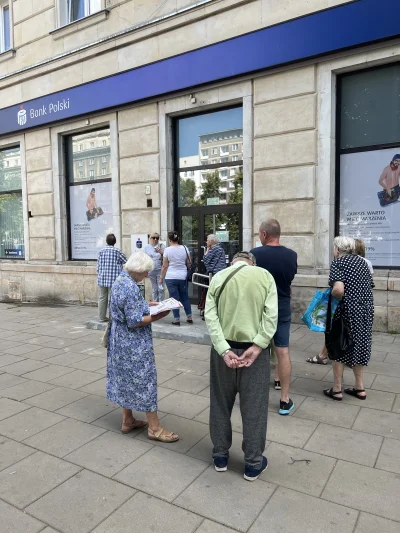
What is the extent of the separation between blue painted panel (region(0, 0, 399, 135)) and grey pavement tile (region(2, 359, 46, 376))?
575cm

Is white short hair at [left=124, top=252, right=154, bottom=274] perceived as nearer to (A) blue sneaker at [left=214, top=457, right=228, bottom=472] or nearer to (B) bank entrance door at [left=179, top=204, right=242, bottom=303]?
(A) blue sneaker at [left=214, top=457, right=228, bottom=472]

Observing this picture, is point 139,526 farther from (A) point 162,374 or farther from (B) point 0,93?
(B) point 0,93

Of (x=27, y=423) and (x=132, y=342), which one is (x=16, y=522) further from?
(x=27, y=423)

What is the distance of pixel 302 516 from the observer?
7.86ft

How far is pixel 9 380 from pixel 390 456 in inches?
159

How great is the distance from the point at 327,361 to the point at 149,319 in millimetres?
3014

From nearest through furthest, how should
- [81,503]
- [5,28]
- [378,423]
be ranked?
[81,503]
[378,423]
[5,28]

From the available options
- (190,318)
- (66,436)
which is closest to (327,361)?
(190,318)

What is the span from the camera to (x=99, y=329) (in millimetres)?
7383

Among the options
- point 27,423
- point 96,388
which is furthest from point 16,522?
point 96,388

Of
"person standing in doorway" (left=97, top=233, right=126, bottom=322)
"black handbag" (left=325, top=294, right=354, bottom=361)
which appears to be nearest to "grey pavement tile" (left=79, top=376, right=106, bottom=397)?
"black handbag" (left=325, top=294, right=354, bottom=361)

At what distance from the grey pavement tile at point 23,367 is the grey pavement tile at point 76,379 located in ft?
1.94

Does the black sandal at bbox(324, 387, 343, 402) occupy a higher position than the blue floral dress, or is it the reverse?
the blue floral dress

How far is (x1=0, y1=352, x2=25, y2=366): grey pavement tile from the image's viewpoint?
554 cm
